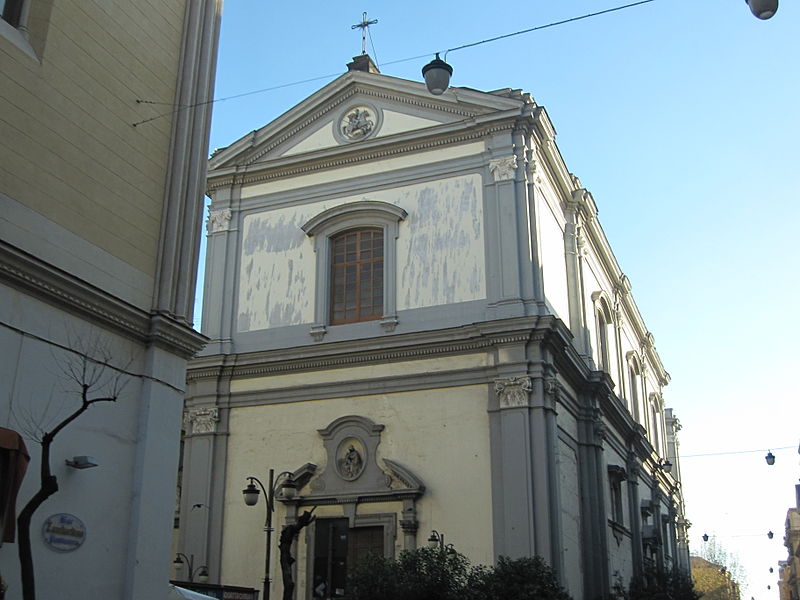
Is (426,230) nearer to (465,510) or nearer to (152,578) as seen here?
(465,510)

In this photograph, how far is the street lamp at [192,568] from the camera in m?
22.6

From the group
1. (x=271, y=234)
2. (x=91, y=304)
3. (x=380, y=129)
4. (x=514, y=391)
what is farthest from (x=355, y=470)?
(x=91, y=304)

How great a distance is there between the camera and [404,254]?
950 inches

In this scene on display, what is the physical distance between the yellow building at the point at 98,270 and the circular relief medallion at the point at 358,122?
39.6 ft

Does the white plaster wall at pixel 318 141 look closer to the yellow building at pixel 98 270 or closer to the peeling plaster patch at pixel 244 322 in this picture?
the peeling plaster patch at pixel 244 322

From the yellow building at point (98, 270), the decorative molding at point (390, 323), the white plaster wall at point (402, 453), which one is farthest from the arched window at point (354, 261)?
the yellow building at point (98, 270)

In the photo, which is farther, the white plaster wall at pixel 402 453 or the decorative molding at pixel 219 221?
the decorative molding at pixel 219 221

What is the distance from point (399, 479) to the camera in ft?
71.4

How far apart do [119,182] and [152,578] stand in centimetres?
517

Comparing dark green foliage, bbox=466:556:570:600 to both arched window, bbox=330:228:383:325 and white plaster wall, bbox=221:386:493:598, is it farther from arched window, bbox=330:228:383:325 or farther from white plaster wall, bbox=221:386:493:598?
arched window, bbox=330:228:383:325

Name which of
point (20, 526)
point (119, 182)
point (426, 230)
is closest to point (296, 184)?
point (426, 230)

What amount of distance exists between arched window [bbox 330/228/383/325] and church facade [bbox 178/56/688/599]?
48 mm

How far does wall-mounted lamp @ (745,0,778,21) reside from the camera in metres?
10.3

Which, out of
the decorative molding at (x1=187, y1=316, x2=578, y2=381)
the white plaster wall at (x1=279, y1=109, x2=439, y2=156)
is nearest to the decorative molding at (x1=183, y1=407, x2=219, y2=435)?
the decorative molding at (x1=187, y1=316, x2=578, y2=381)
